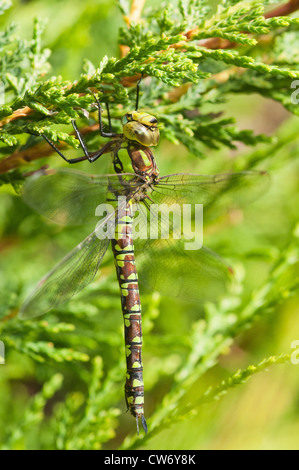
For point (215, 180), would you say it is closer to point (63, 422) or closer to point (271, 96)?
point (271, 96)

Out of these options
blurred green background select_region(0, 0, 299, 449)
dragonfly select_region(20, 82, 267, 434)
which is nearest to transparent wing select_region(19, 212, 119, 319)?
dragonfly select_region(20, 82, 267, 434)

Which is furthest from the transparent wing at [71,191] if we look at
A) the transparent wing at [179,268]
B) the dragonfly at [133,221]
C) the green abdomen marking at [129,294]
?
the transparent wing at [179,268]

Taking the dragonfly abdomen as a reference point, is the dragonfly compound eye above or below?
above

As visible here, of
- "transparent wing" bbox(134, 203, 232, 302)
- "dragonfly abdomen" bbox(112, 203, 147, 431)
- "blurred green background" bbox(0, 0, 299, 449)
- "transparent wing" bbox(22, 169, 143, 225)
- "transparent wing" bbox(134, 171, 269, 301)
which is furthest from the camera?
"blurred green background" bbox(0, 0, 299, 449)

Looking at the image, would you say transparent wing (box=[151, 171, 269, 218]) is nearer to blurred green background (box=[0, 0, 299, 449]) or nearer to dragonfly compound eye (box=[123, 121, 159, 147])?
dragonfly compound eye (box=[123, 121, 159, 147])
